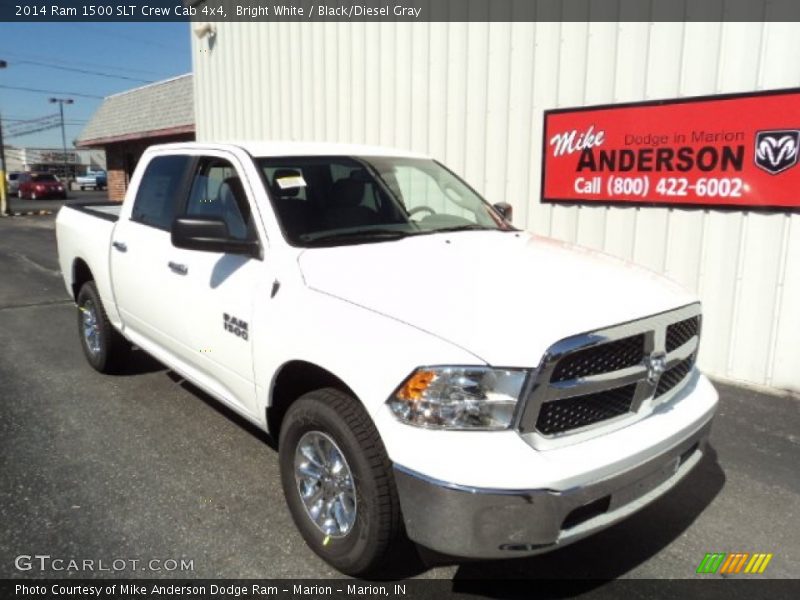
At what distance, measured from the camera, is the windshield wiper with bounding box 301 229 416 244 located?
126 inches

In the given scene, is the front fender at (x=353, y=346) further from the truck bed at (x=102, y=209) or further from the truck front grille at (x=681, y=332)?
the truck bed at (x=102, y=209)

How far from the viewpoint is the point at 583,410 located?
240 cm

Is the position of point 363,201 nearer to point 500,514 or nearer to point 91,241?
point 500,514

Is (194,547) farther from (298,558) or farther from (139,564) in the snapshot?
(298,558)

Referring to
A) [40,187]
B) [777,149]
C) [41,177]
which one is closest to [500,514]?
[777,149]

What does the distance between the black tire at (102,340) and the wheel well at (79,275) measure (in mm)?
118

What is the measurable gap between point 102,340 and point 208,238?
2556 mm

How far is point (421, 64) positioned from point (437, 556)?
640 centimetres

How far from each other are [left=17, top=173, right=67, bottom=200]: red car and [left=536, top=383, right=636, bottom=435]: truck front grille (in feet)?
141

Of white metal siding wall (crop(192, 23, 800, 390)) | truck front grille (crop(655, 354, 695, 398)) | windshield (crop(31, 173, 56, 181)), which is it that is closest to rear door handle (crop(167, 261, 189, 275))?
white metal siding wall (crop(192, 23, 800, 390))

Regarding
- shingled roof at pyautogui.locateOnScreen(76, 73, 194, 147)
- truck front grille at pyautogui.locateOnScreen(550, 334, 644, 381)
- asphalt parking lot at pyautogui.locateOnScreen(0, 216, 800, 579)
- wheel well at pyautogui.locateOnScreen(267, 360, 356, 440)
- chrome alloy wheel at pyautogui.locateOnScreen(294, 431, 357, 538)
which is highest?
shingled roof at pyautogui.locateOnScreen(76, 73, 194, 147)

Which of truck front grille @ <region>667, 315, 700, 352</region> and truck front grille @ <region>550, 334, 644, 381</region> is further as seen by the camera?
truck front grille @ <region>667, 315, 700, 352</region>

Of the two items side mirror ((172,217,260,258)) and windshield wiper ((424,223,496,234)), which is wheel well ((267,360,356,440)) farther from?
windshield wiper ((424,223,496,234))

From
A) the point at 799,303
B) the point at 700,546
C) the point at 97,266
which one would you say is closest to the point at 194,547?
the point at 700,546
